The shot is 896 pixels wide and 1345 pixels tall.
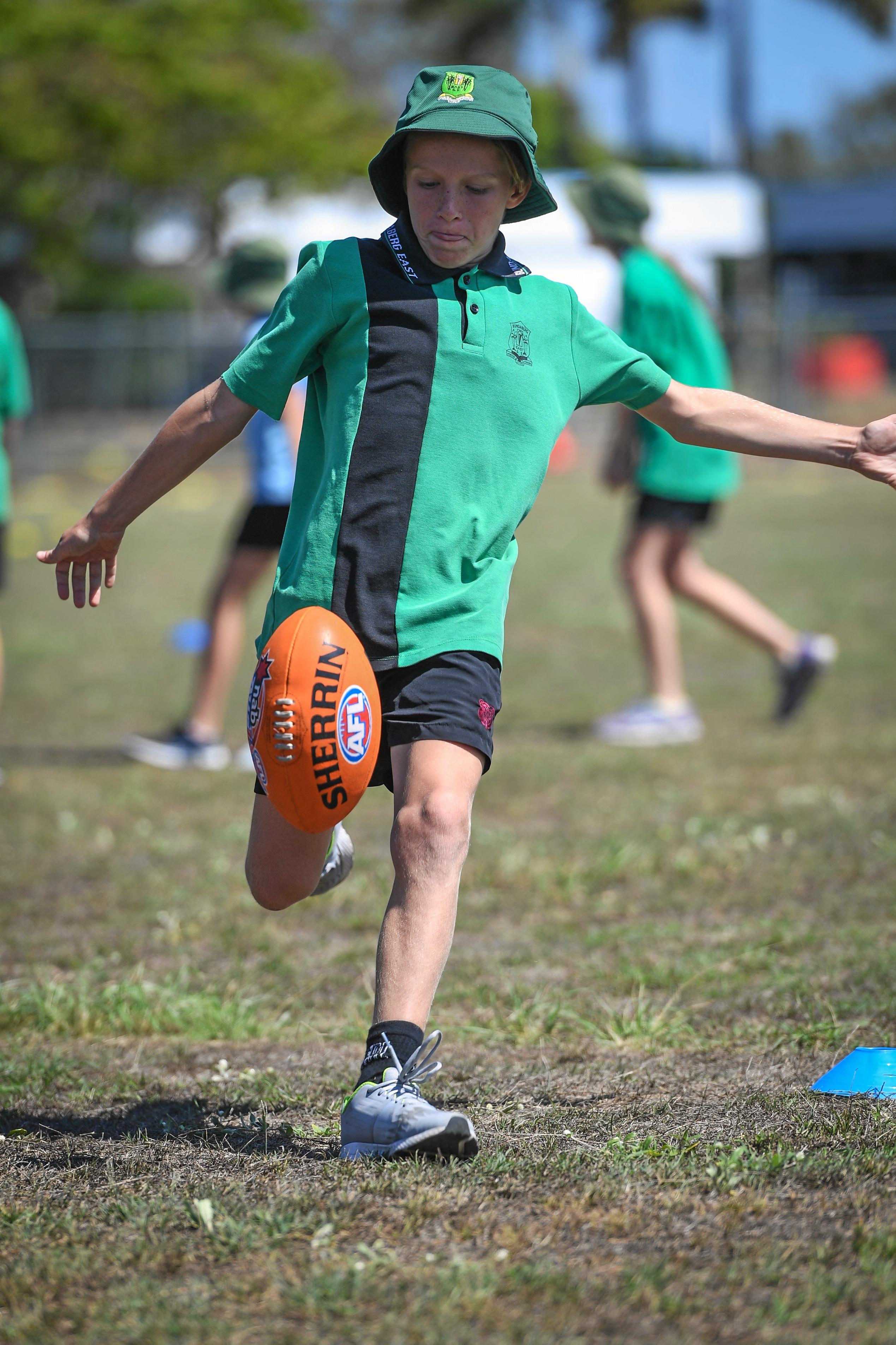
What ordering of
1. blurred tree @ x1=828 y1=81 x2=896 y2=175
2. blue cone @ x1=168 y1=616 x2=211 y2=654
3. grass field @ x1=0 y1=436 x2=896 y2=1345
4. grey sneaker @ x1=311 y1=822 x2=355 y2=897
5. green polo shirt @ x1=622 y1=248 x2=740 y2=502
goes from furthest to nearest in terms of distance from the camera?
blurred tree @ x1=828 y1=81 x2=896 y2=175 → blue cone @ x1=168 y1=616 x2=211 y2=654 → green polo shirt @ x1=622 y1=248 x2=740 y2=502 → grey sneaker @ x1=311 y1=822 x2=355 y2=897 → grass field @ x1=0 y1=436 x2=896 y2=1345

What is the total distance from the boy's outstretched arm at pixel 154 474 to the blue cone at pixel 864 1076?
1.89 m

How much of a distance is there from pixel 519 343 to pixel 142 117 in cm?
3074

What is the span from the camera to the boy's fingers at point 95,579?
132 inches

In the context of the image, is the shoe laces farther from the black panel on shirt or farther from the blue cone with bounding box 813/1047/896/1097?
the blue cone with bounding box 813/1047/896/1097

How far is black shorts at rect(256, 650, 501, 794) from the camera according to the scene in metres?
3.06

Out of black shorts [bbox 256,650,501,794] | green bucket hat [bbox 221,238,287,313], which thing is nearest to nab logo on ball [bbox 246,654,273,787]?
black shorts [bbox 256,650,501,794]

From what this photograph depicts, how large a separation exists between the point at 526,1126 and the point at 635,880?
2143 millimetres

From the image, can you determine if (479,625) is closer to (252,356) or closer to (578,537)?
(252,356)

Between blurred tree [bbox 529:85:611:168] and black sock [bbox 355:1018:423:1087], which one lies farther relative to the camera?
blurred tree [bbox 529:85:611:168]

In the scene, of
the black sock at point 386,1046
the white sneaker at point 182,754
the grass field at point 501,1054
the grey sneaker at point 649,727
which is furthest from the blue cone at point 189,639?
the black sock at point 386,1046

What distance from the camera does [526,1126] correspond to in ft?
10.2

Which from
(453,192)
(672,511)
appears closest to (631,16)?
(672,511)

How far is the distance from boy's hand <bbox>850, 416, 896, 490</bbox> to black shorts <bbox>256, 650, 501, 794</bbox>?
94cm

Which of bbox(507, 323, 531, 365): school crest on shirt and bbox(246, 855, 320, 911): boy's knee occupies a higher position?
bbox(507, 323, 531, 365): school crest on shirt
